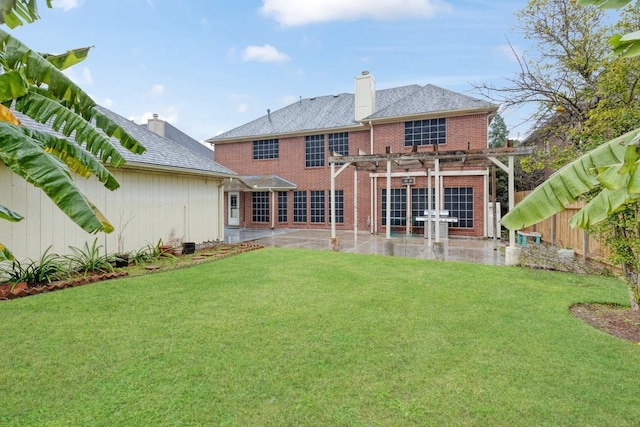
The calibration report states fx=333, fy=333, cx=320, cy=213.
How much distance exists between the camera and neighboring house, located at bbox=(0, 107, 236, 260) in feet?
25.5

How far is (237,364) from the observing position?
3.83 metres

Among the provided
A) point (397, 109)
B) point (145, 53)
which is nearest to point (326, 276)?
point (145, 53)

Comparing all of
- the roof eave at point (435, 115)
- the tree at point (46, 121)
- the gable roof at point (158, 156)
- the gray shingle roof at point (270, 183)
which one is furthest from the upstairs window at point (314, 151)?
the tree at point (46, 121)

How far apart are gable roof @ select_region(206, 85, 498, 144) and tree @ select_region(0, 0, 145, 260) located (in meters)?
15.1

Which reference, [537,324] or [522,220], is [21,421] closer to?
[522,220]

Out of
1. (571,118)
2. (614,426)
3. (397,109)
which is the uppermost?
(397,109)

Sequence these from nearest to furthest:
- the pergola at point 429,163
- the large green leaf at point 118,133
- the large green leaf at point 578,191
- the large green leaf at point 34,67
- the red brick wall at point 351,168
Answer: the large green leaf at point 578,191, the large green leaf at point 34,67, the large green leaf at point 118,133, the pergola at point 429,163, the red brick wall at point 351,168

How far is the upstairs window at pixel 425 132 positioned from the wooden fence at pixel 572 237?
636cm

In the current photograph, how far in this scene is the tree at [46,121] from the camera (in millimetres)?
3076

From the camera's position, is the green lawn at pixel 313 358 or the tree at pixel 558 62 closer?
the green lawn at pixel 313 358

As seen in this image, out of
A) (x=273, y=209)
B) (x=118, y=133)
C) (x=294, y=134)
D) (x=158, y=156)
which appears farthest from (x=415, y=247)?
(x=294, y=134)

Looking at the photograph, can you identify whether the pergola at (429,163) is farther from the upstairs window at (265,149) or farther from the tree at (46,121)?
the tree at (46,121)

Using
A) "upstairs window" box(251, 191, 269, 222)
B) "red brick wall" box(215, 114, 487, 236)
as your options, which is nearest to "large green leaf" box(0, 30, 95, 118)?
"red brick wall" box(215, 114, 487, 236)

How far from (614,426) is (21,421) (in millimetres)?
5009
